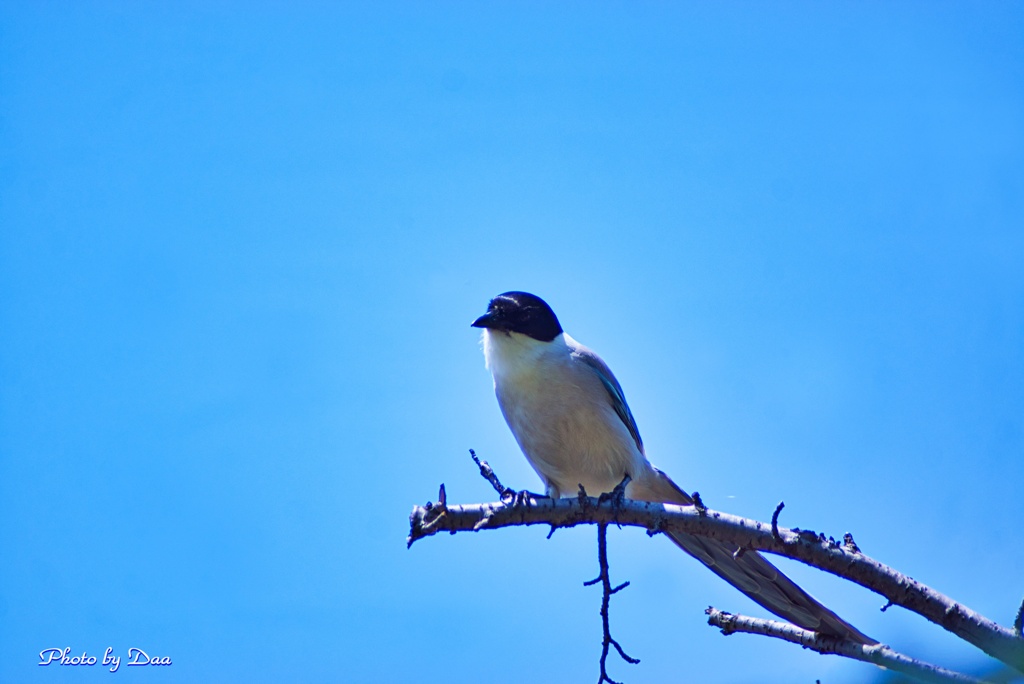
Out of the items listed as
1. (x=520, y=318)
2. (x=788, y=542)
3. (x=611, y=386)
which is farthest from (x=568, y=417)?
(x=788, y=542)

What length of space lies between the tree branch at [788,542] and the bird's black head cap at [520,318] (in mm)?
2309

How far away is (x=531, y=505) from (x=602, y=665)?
0.85 meters

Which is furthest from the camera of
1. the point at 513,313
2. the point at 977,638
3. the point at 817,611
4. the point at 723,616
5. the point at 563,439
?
the point at 513,313

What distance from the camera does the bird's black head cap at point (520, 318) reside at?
21.5 ft

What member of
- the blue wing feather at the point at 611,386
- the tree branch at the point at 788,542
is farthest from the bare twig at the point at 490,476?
the blue wing feather at the point at 611,386

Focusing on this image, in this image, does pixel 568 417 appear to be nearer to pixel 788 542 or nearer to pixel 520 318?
pixel 520 318

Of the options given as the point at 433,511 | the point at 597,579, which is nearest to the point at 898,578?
the point at 597,579

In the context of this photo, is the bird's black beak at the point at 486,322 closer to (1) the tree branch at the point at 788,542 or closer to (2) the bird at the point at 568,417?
(2) the bird at the point at 568,417

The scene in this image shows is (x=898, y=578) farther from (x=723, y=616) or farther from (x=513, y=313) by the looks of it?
(x=513, y=313)

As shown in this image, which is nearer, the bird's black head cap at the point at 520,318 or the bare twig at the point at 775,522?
the bare twig at the point at 775,522

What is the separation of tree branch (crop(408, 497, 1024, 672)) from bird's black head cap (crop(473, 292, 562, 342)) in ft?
7.57

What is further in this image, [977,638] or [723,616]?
[723,616]

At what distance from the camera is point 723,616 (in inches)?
174

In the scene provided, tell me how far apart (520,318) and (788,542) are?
3.10 meters
